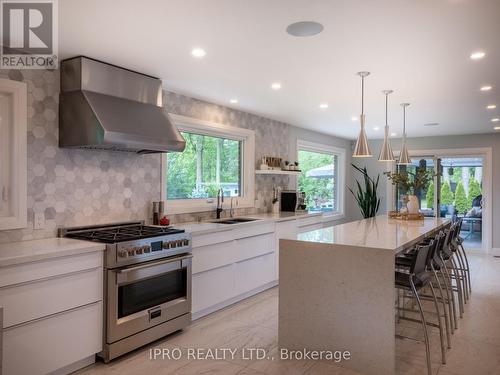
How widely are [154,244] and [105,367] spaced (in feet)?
3.10

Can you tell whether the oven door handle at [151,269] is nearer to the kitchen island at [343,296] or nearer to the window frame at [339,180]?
the kitchen island at [343,296]

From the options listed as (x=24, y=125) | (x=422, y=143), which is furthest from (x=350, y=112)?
(x=24, y=125)

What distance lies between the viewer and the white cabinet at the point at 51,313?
2.25 metres

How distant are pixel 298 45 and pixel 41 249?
2.30 m

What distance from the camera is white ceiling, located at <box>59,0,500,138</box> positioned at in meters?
2.16

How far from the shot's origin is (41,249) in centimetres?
249

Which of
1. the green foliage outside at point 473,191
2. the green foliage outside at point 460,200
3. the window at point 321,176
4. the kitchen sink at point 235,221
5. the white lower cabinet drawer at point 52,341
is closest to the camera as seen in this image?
the white lower cabinet drawer at point 52,341

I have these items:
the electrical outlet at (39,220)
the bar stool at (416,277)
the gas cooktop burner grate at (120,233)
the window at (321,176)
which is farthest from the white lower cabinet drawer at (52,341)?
the window at (321,176)

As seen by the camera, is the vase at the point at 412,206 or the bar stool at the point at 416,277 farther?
the vase at the point at 412,206

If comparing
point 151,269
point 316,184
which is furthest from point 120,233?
point 316,184

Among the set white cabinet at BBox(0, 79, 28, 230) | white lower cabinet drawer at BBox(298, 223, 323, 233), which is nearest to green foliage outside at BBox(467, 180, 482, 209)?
white lower cabinet drawer at BBox(298, 223, 323, 233)

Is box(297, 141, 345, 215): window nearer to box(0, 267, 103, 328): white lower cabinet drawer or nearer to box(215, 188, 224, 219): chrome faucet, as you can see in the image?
box(215, 188, 224, 219): chrome faucet

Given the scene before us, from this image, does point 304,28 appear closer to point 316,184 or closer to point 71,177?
point 71,177

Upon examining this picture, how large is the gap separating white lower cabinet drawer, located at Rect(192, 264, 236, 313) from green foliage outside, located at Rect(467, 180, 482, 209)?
19.0ft
